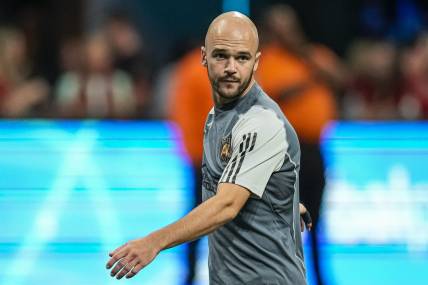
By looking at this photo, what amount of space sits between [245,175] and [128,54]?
528 centimetres

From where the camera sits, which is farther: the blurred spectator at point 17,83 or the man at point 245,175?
the blurred spectator at point 17,83

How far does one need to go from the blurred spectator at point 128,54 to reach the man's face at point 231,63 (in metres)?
4.84

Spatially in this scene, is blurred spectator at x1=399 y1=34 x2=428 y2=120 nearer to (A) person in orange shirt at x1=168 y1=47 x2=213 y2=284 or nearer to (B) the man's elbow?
(A) person in orange shirt at x1=168 y1=47 x2=213 y2=284

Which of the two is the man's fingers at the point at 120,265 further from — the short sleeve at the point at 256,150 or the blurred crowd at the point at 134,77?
the blurred crowd at the point at 134,77

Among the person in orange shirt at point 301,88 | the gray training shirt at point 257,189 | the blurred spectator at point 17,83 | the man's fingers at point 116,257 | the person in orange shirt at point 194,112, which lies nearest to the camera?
the man's fingers at point 116,257

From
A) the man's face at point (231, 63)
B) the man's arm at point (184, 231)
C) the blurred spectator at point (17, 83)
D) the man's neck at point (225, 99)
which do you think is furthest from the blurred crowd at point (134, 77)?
the man's arm at point (184, 231)

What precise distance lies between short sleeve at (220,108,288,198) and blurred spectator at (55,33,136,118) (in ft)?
13.9

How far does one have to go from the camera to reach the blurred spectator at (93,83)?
8047mm

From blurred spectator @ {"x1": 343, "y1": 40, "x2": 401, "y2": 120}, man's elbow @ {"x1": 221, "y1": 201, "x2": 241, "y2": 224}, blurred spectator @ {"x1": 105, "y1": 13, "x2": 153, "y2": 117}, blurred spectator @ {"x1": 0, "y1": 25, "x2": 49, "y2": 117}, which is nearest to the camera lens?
man's elbow @ {"x1": 221, "y1": 201, "x2": 241, "y2": 224}

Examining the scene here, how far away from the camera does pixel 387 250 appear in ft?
23.0

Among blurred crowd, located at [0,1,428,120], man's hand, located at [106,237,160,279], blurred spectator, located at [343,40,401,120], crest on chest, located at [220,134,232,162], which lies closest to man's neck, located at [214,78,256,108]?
crest on chest, located at [220,134,232,162]

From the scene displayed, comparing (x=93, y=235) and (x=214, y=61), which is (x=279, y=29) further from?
(x=214, y=61)

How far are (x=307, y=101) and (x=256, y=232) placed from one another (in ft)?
8.73

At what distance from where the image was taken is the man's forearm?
336 cm
